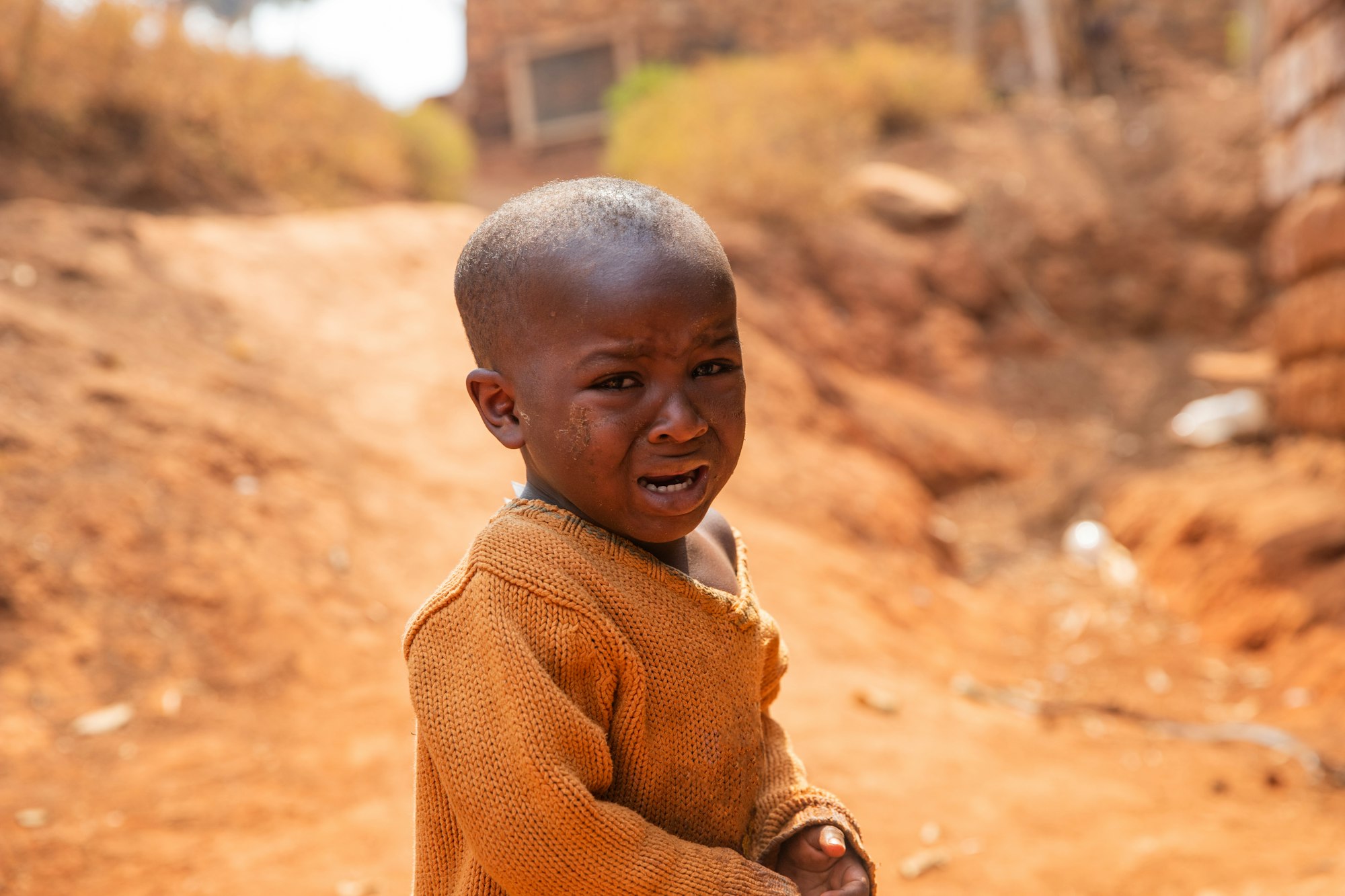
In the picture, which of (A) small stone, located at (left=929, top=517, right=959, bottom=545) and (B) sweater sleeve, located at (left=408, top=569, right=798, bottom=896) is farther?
(A) small stone, located at (left=929, top=517, right=959, bottom=545)

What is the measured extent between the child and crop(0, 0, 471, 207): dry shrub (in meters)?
7.21

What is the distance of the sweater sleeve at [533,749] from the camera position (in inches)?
49.5

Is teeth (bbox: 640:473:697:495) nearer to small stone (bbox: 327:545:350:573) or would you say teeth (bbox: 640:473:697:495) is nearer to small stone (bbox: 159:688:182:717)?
small stone (bbox: 159:688:182:717)

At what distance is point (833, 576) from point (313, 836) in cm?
303

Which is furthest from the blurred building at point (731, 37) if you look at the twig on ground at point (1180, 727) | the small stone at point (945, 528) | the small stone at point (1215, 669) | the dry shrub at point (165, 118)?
the twig on ground at point (1180, 727)

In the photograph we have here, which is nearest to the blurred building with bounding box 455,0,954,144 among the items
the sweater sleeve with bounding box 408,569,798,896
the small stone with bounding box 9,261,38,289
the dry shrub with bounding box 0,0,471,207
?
the dry shrub with bounding box 0,0,471,207

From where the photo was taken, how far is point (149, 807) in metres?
3.05

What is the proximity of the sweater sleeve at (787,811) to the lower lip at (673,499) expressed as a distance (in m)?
0.41

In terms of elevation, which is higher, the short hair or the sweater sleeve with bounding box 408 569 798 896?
the short hair

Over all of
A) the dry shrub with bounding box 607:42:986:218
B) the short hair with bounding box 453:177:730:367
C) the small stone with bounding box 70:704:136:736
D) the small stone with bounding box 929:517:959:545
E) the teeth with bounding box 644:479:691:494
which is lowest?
the small stone with bounding box 929:517:959:545

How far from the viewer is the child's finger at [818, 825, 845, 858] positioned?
58.2 inches

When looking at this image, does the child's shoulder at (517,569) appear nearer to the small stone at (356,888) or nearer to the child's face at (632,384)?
the child's face at (632,384)

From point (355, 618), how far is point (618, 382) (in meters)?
2.99

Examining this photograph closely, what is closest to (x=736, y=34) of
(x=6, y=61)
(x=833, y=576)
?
(x=6, y=61)
